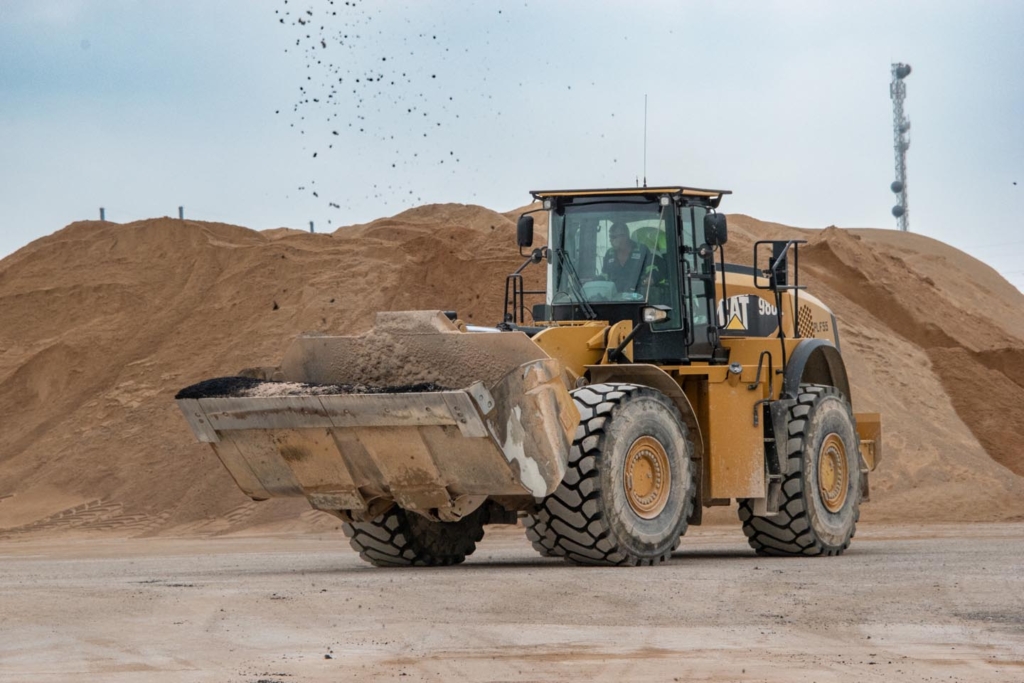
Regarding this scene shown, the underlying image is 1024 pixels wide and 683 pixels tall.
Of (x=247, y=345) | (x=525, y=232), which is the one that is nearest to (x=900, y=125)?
(x=247, y=345)

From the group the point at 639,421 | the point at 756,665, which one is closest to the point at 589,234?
the point at 639,421

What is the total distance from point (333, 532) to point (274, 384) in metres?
11.5

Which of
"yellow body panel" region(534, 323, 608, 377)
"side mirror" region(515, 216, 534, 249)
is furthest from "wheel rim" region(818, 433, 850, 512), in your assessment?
"side mirror" region(515, 216, 534, 249)

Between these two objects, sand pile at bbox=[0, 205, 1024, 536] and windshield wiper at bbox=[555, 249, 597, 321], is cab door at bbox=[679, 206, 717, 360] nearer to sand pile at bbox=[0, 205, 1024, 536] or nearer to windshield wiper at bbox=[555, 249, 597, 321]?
windshield wiper at bbox=[555, 249, 597, 321]

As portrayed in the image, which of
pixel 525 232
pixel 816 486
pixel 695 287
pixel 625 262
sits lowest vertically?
pixel 816 486

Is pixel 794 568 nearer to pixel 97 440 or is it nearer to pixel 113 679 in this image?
pixel 113 679

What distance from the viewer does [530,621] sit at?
10008 mm

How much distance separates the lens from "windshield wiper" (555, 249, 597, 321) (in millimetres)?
14629

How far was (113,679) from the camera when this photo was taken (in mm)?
7871

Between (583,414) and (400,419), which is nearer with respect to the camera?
(400,419)

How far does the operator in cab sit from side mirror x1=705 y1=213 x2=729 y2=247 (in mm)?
608

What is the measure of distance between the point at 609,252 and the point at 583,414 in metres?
2.24

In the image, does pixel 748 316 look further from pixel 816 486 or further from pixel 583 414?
pixel 583 414

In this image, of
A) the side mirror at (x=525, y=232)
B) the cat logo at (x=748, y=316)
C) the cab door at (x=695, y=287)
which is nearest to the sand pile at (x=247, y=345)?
the cat logo at (x=748, y=316)
